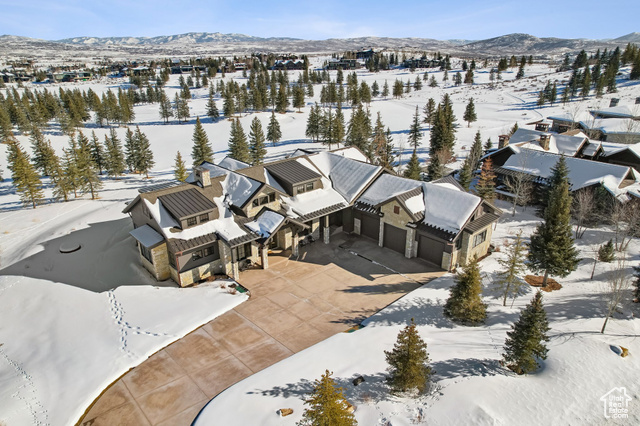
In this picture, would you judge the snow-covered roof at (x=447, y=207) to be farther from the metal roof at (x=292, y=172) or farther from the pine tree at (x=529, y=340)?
the pine tree at (x=529, y=340)

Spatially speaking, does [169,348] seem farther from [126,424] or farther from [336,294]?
[336,294]

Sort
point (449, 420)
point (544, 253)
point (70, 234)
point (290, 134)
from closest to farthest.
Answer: point (449, 420) → point (544, 253) → point (70, 234) → point (290, 134)

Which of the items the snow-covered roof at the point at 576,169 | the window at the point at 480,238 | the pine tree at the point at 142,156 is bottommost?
the pine tree at the point at 142,156

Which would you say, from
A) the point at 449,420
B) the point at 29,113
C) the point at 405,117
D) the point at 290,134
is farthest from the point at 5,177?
the point at 405,117

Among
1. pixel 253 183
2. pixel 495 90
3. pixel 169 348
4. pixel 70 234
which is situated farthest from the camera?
pixel 495 90

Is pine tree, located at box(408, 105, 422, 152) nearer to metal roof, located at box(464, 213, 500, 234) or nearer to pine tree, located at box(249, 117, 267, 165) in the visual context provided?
pine tree, located at box(249, 117, 267, 165)

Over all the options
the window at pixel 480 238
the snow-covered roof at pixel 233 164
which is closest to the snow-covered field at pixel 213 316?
the window at pixel 480 238
